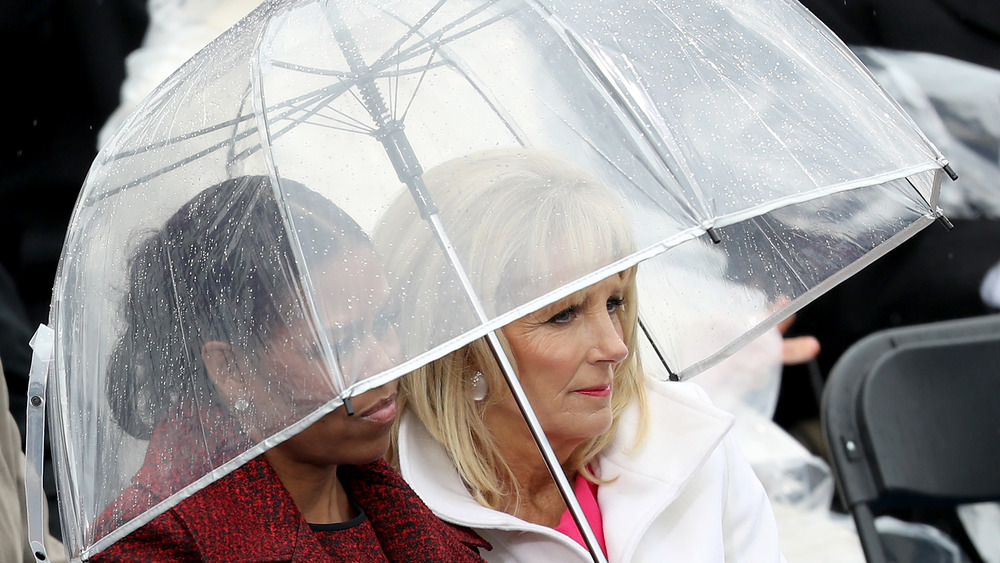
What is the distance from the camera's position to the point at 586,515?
7.79 ft

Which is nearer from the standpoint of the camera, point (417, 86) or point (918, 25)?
point (417, 86)

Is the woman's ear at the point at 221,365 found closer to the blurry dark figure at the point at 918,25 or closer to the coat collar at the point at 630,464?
the coat collar at the point at 630,464

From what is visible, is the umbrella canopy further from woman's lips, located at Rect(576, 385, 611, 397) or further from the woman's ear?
woman's lips, located at Rect(576, 385, 611, 397)

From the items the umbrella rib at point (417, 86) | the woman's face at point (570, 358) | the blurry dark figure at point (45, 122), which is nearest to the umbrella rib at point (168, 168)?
the umbrella rib at point (417, 86)

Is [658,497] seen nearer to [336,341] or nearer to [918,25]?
[336,341]

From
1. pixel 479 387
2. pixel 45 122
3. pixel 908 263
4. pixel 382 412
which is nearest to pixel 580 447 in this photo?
pixel 479 387

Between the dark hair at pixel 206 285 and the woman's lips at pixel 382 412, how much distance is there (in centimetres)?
26

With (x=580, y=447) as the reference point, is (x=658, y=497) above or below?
below

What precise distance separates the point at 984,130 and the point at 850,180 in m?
3.08

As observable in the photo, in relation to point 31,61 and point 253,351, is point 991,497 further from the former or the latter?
point 31,61

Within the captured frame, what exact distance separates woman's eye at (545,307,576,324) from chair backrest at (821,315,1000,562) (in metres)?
1.14

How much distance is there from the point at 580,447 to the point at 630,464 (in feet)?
0.36

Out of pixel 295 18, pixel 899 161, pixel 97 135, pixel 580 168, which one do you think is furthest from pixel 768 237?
pixel 97 135

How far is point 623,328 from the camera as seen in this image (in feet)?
7.85
